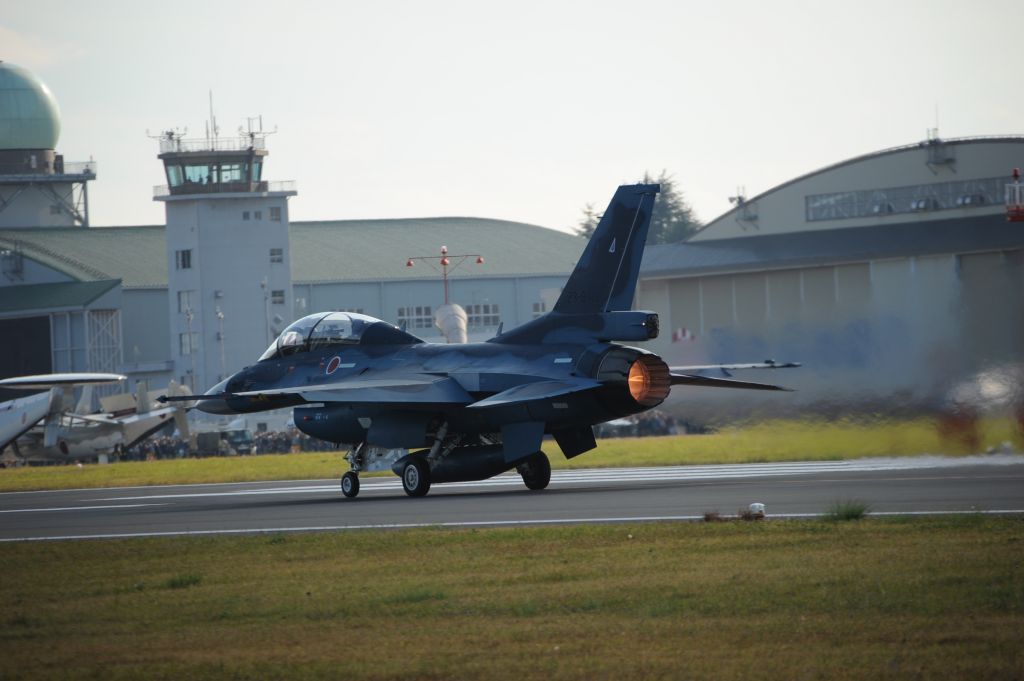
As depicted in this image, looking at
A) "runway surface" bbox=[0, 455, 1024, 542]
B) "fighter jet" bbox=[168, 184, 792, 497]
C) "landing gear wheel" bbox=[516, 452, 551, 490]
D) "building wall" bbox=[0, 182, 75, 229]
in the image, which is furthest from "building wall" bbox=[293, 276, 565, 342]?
"landing gear wheel" bbox=[516, 452, 551, 490]

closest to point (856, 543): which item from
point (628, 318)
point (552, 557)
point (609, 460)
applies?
point (552, 557)

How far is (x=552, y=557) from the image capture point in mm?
15273

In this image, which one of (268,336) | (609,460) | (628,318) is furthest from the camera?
(268,336)

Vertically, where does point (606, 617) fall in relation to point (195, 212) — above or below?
below

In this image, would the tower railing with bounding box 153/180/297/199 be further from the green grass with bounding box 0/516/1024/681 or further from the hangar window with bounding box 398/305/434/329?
the green grass with bounding box 0/516/1024/681

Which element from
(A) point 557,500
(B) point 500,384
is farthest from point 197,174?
(A) point 557,500

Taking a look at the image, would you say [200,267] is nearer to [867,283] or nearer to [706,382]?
[867,283]

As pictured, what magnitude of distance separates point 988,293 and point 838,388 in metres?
3.96

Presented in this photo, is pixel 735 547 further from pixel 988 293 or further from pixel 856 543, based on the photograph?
pixel 988 293

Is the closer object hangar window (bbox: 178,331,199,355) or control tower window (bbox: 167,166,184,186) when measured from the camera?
control tower window (bbox: 167,166,184,186)

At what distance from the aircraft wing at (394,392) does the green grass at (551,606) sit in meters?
7.89

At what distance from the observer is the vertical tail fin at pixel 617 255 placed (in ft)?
81.8

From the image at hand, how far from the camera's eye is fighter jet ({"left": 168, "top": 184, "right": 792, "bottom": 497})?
24391 mm

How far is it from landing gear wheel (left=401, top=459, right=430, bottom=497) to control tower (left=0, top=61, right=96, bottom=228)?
74.7 m
